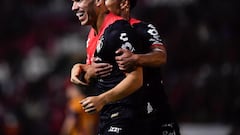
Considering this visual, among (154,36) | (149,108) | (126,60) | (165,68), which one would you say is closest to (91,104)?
(126,60)

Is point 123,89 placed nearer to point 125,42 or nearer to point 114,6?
point 125,42

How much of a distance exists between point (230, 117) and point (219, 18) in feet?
5.75

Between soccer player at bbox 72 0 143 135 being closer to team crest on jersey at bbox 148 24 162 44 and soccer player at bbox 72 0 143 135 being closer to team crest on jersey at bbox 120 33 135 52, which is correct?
team crest on jersey at bbox 120 33 135 52

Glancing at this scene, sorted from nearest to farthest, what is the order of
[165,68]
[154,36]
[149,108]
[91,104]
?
[91,104], [149,108], [154,36], [165,68]

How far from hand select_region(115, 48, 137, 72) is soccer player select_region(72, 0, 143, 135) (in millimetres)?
32

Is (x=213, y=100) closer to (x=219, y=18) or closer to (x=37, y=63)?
(x=219, y=18)

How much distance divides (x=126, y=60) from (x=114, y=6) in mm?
588

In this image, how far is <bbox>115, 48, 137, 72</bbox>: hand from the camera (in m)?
4.98

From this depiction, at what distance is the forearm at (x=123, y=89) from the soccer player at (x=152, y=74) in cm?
17

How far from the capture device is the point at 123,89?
4.97 m

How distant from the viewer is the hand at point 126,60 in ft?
16.3

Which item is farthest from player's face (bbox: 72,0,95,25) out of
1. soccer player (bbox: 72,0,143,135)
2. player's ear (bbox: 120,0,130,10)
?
player's ear (bbox: 120,0,130,10)

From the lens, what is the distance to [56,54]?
13.0 meters

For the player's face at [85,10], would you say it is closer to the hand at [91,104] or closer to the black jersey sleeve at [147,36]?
the black jersey sleeve at [147,36]
